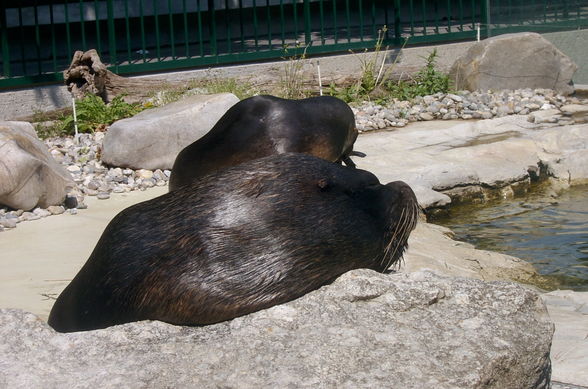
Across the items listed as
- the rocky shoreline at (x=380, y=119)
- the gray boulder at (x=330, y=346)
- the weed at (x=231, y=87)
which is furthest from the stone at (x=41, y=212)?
the gray boulder at (x=330, y=346)

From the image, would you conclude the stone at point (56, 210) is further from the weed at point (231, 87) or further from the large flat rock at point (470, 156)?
the weed at point (231, 87)

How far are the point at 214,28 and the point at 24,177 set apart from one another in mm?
6957

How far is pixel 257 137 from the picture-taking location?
27.6 ft

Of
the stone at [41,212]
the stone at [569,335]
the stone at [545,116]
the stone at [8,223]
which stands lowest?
the stone at [569,335]

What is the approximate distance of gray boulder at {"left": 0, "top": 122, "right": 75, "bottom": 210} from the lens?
326 inches

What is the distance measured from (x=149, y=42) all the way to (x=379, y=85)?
5669mm

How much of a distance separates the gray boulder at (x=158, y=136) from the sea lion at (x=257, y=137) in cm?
157

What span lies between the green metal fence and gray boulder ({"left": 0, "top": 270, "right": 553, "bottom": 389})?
33.3ft

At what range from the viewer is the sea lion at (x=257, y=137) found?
8.35 m

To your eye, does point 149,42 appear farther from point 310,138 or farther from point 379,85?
point 310,138

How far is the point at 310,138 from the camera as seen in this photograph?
28.8 ft

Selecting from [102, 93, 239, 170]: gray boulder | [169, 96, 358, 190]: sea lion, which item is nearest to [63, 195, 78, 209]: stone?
[169, 96, 358, 190]: sea lion

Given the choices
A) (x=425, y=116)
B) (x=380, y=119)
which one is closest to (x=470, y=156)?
(x=380, y=119)

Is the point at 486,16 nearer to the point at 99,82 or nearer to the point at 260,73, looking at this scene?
the point at 260,73
